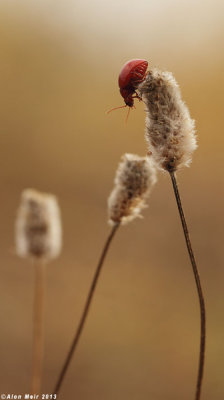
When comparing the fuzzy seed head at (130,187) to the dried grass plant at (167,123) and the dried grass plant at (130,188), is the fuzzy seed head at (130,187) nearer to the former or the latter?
the dried grass plant at (130,188)

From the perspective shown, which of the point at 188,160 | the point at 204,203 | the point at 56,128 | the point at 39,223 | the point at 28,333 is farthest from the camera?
the point at 56,128

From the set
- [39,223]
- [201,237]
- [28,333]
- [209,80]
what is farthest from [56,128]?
[39,223]

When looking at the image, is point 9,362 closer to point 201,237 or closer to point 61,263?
point 61,263

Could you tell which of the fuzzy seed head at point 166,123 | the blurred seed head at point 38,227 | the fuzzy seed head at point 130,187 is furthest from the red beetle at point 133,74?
the blurred seed head at point 38,227

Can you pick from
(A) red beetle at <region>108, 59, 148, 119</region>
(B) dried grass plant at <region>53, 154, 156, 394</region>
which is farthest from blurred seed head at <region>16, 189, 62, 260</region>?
(A) red beetle at <region>108, 59, 148, 119</region>

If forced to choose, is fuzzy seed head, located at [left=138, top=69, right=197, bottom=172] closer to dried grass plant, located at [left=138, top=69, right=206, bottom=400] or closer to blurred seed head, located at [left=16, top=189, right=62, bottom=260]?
dried grass plant, located at [left=138, top=69, right=206, bottom=400]
